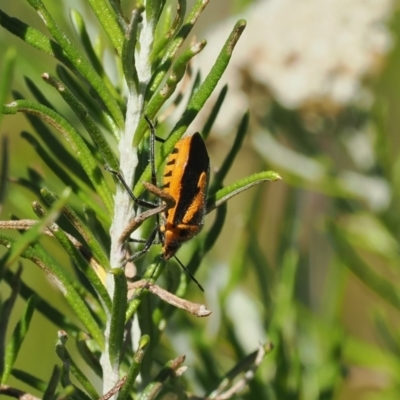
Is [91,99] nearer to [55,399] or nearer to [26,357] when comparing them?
[55,399]

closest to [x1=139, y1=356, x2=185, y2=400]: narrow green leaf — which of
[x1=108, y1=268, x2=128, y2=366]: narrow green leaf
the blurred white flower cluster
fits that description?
[x1=108, y1=268, x2=128, y2=366]: narrow green leaf

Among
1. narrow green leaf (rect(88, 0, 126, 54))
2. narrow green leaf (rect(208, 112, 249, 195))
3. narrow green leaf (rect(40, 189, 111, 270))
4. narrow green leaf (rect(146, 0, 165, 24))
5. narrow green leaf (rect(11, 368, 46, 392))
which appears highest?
narrow green leaf (rect(146, 0, 165, 24))

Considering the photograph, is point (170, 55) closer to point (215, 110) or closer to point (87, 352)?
point (215, 110)

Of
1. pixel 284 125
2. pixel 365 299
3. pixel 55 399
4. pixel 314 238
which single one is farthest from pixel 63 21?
pixel 365 299

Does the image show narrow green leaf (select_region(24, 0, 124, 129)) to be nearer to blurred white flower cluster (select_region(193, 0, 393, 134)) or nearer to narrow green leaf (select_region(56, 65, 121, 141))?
narrow green leaf (select_region(56, 65, 121, 141))

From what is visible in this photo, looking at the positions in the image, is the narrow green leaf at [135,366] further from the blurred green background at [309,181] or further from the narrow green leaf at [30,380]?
the blurred green background at [309,181]

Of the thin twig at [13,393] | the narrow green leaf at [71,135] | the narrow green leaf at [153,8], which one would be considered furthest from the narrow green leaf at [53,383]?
the narrow green leaf at [153,8]
